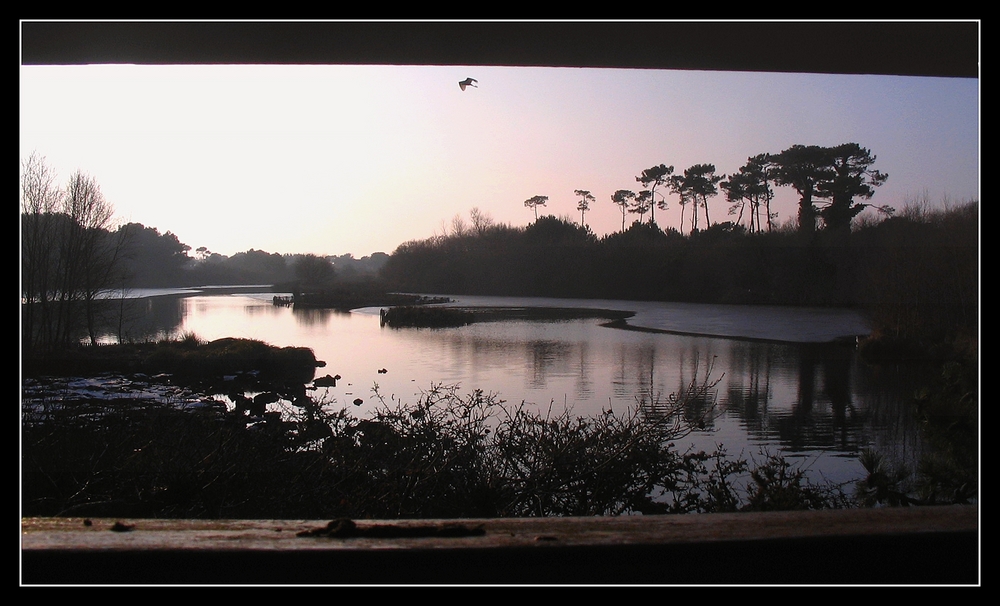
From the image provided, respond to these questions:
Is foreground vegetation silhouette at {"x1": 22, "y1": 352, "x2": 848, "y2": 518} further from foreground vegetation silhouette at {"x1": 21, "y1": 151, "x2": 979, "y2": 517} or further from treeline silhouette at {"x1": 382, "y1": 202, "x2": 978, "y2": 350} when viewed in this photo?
treeline silhouette at {"x1": 382, "y1": 202, "x2": 978, "y2": 350}

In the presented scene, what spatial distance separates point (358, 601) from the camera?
1.89 ft

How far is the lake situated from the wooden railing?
234cm

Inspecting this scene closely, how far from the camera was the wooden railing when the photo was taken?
0.59 metres

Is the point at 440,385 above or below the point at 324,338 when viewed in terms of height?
below

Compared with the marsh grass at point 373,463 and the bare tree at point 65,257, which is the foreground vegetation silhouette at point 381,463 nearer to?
the marsh grass at point 373,463

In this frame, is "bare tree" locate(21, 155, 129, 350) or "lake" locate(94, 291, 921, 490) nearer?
"bare tree" locate(21, 155, 129, 350)

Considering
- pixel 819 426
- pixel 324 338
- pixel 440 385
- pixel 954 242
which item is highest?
pixel 954 242

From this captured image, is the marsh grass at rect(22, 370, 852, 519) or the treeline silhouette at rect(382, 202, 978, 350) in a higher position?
the treeline silhouette at rect(382, 202, 978, 350)

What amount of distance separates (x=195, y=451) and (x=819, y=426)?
3.39 m

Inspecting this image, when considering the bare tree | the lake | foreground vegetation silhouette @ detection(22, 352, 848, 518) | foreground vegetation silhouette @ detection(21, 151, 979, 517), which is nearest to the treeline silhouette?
foreground vegetation silhouette @ detection(21, 151, 979, 517)

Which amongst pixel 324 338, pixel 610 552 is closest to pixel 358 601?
pixel 610 552

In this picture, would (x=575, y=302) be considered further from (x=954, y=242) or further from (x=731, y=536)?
(x=731, y=536)

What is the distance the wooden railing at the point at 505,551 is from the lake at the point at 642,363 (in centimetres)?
234

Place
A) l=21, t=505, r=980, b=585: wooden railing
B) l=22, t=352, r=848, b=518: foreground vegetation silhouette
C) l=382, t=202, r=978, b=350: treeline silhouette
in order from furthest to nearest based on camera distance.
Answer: l=382, t=202, r=978, b=350: treeline silhouette
l=22, t=352, r=848, b=518: foreground vegetation silhouette
l=21, t=505, r=980, b=585: wooden railing
